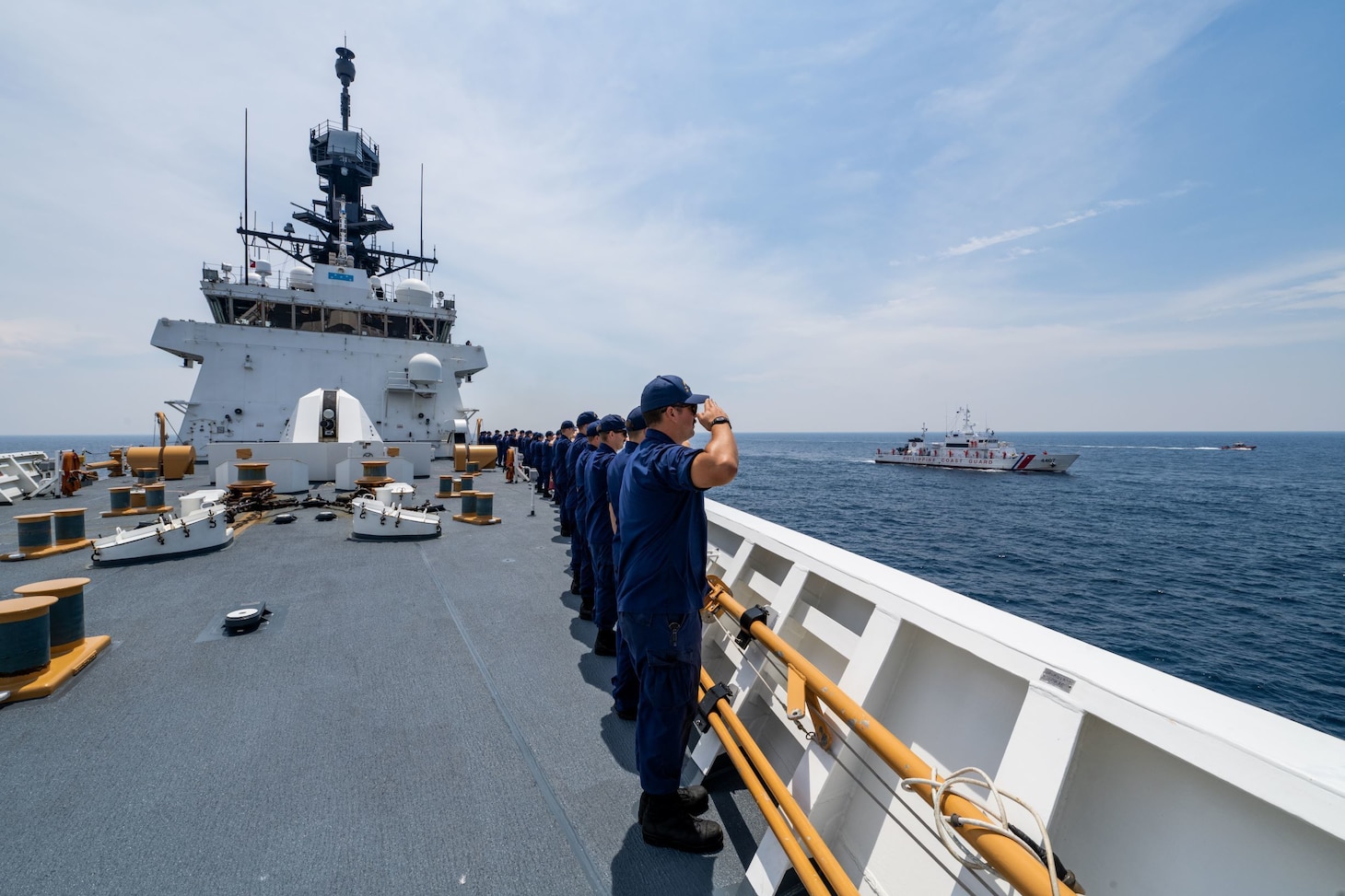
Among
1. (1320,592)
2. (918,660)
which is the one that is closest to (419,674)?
(918,660)

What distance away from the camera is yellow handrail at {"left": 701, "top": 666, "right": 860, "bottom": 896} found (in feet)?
5.17

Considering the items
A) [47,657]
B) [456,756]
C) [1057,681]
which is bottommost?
[456,756]

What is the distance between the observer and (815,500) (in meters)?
37.1

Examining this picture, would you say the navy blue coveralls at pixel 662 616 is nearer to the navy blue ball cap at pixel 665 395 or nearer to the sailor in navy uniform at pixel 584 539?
the navy blue ball cap at pixel 665 395

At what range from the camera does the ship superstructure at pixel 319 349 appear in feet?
53.4

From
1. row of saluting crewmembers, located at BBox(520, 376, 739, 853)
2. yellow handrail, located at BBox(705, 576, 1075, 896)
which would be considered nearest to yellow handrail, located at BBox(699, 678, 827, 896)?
row of saluting crewmembers, located at BBox(520, 376, 739, 853)

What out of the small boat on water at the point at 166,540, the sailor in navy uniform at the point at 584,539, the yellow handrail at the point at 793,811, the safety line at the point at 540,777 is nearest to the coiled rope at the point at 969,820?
the yellow handrail at the point at 793,811

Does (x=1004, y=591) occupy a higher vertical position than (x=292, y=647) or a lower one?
lower

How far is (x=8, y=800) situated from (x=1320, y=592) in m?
26.9

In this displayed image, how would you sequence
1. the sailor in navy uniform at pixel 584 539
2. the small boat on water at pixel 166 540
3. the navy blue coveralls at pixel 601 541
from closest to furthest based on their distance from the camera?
the navy blue coveralls at pixel 601 541, the sailor in navy uniform at pixel 584 539, the small boat on water at pixel 166 540

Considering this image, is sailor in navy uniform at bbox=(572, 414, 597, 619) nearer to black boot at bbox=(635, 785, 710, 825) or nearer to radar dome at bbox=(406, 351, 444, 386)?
black boot at bbox=(635, 785, 710, 825)

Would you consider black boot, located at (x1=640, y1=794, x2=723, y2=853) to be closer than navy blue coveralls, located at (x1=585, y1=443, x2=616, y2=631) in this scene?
Yes

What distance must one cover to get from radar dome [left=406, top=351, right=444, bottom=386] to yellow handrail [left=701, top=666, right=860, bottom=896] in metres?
18.2

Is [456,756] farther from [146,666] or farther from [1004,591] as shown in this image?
[1004,591]
